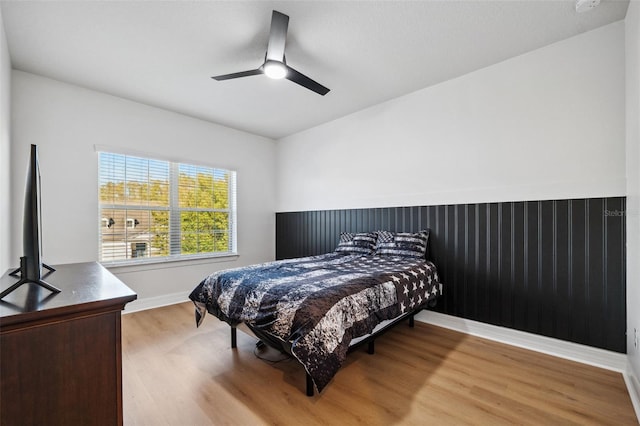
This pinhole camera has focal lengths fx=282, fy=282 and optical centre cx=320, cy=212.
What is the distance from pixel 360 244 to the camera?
3.68 metres

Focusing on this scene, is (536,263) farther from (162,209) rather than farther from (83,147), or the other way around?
(83,147)

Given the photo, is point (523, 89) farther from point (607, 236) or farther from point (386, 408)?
point (386, 408)

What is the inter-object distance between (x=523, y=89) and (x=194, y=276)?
4709mm

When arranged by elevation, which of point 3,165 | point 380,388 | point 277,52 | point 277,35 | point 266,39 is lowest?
point 380,388

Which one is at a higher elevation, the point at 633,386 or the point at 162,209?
the point at 162,209

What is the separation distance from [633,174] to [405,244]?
1.89 m

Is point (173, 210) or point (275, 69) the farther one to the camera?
point (173, 210)

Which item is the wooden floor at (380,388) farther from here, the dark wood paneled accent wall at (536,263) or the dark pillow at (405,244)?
the dark pillow at (405,244)

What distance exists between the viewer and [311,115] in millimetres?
4281

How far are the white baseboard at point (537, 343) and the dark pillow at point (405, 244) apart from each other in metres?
0.77

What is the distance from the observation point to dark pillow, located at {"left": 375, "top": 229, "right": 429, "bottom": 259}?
10.6 ft

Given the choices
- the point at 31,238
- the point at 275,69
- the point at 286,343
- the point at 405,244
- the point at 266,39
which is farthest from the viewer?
the point at 405,244

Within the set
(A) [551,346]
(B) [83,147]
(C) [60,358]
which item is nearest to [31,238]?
(C) [60,358]

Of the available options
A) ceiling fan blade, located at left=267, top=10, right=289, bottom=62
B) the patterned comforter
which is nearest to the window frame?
the patterned comforter
